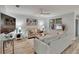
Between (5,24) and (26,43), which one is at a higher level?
(5,24)

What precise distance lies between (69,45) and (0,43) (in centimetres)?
271

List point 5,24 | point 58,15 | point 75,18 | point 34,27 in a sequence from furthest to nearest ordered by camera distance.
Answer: point 34,27 → point 75,18 → point 58,15 → point 5,24

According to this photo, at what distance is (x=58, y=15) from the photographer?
11.2 feet

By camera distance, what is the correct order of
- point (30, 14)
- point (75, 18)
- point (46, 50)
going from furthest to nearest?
point (30, 14) < point (75, 18) < point (46, 50)

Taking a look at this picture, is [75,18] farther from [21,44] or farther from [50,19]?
[21,44]

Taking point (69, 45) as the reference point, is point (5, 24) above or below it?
above

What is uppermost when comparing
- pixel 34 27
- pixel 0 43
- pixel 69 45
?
pixel 34 27
